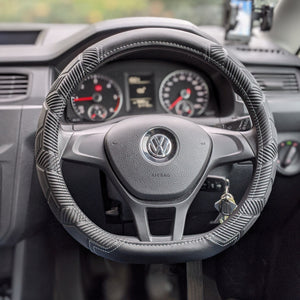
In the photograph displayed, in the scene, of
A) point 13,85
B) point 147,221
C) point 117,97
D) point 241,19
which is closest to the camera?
point 147,221

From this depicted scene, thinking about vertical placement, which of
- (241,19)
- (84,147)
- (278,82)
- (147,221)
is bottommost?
(147,221)

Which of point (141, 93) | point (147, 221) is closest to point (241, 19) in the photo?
point (141, 93)

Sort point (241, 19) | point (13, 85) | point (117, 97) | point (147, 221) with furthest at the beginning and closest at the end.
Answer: point (241, 19)
point (117, 97)
point (13, 85)
point (147, 221)

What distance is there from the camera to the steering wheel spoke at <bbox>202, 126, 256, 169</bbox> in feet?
4.23

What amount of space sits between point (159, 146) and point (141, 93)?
0.48 metres

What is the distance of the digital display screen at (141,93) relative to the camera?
1.71 metres

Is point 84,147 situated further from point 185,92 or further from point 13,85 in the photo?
point 185,92

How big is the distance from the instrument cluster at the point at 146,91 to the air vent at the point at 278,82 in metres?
0.19

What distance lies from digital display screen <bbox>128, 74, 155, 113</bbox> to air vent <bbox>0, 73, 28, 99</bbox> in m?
0.35

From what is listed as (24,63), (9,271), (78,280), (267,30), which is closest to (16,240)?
(9,271)

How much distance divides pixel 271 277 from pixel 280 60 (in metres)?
0.78

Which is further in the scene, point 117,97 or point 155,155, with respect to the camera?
point 117,97

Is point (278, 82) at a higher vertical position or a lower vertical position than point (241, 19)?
lower

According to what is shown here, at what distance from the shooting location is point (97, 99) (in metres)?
1.67
